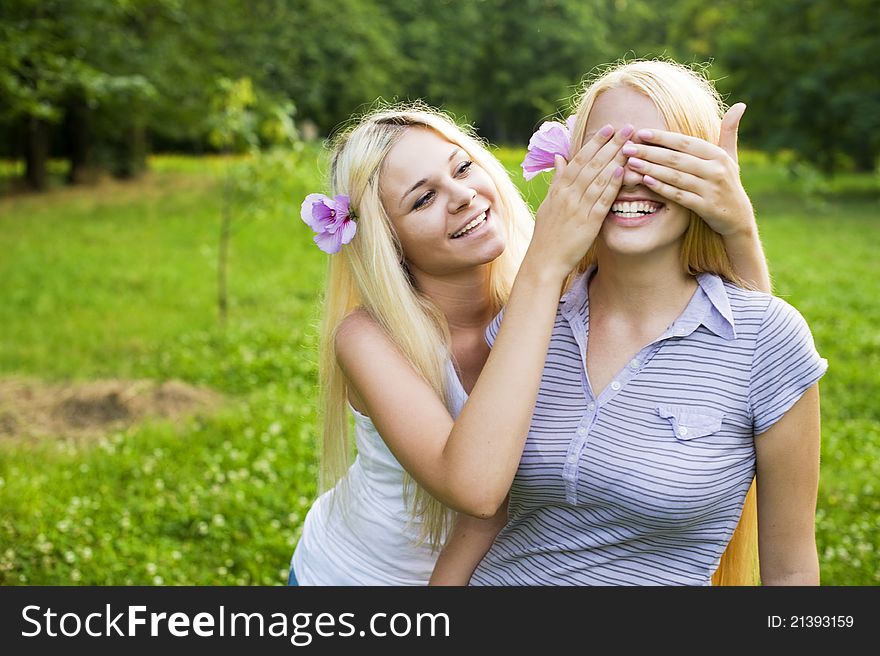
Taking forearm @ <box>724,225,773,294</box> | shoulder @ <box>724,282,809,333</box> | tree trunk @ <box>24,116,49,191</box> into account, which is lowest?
shoulder @ <box>724,282,809,333</box>

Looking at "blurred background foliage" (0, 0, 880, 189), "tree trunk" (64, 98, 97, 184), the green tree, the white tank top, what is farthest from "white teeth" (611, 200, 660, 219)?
"tree trunk" (64, 98, 97, 184)

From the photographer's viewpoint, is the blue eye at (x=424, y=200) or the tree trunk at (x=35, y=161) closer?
the blue eye at (x=424, y=200)

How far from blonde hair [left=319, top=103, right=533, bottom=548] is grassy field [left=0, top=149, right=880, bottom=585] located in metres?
0.77

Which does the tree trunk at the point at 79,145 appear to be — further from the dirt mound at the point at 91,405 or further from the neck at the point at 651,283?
the neck at the point at 651,283

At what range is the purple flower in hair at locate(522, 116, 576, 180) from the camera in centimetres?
207

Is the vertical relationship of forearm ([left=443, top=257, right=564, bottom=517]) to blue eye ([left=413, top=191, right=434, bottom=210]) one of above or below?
below

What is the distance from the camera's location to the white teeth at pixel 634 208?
189 cm

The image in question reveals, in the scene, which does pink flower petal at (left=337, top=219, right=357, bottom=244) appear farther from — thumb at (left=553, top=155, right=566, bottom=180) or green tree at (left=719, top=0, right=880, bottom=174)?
green tree at (left=719, top=0, right=880, bottom=174)

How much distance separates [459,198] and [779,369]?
0.92 meters

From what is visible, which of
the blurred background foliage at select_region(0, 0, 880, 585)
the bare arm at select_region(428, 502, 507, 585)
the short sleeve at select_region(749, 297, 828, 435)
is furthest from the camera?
the blurred background foliage at select_region(0, 0, 880, 585)

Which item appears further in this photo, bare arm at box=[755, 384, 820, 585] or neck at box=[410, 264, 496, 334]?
neck at box=[410, 264, 496, 334]

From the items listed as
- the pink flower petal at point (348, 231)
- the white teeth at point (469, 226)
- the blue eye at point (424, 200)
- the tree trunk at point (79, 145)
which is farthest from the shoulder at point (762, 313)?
the tree trunk at point (79, 145)

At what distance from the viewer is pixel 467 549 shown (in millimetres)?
2238

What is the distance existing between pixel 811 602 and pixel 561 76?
36.3m
